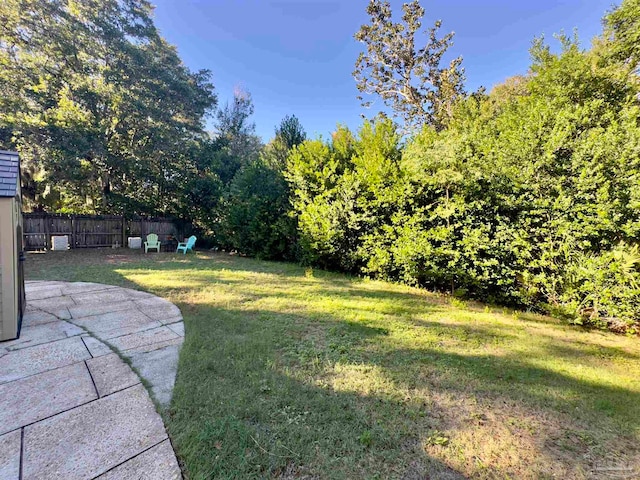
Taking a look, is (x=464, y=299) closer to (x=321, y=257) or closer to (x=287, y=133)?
(x=321, y=257)

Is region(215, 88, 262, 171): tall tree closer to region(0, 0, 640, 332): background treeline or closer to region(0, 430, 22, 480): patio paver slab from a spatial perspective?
region(0, 0, 640, 332): background treeline

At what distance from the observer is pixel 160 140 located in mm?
12766

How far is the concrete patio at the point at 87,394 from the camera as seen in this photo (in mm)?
1499

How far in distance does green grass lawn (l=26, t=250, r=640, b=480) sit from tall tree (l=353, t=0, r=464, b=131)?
34.3 feet

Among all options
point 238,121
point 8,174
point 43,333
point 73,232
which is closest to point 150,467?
point 43,333

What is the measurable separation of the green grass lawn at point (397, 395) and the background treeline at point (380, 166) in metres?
1.14

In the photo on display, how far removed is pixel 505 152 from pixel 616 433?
3924 mm

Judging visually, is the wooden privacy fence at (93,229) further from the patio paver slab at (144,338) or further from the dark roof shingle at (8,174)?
the patio paver slab at (144,338)

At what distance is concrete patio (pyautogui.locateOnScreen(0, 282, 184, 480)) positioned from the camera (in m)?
1.50

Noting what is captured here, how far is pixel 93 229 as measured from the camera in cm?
1092

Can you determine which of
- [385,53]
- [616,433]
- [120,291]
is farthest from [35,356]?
[385,53]

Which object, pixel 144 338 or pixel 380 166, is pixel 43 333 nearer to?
pixel 144 338

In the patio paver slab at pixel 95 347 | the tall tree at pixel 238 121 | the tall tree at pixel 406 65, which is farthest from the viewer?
the tall tree at pixel 238 121

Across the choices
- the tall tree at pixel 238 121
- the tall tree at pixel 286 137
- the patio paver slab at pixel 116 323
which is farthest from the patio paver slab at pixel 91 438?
the tall tree at pixel 238 121
